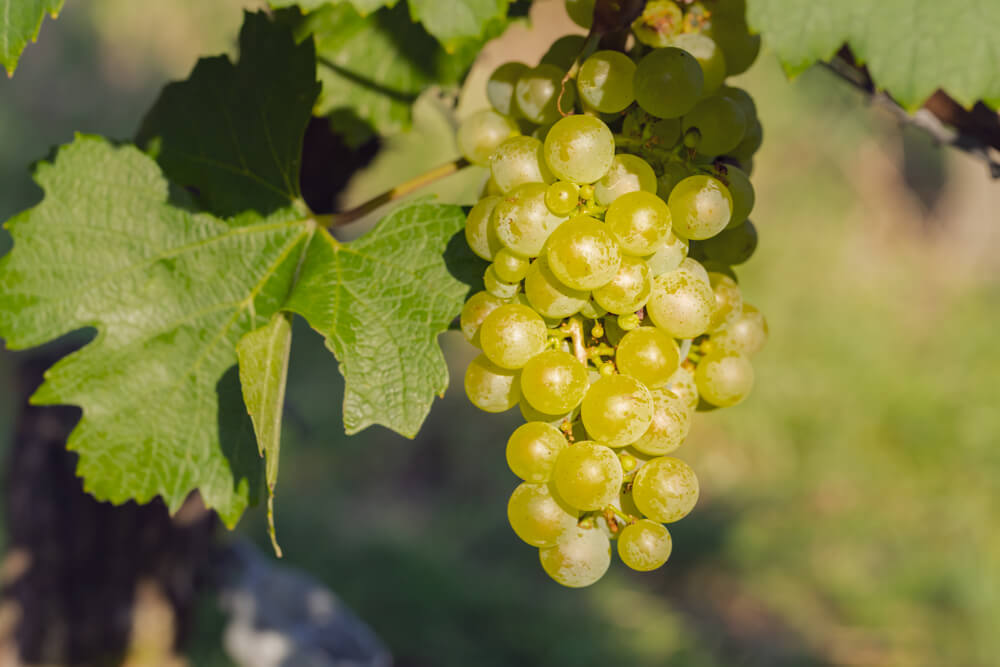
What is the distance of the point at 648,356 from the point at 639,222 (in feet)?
0.30

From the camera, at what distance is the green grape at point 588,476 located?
55cm

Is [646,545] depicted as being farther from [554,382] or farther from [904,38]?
[904,38]

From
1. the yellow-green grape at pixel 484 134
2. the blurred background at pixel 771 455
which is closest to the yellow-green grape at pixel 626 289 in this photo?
the yellow-green grape at pixel 484 134

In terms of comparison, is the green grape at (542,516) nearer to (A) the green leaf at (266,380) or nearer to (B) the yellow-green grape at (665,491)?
(B) the yellow-green grape at (665,491)

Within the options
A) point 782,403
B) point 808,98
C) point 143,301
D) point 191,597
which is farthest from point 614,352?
point 808,98

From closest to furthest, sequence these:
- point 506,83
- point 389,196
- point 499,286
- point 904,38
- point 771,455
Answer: point 904,38 → point 499,286 → point 506,83 → point 389,196 → point 771,455

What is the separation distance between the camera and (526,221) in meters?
0.57

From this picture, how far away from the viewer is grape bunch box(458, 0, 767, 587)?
1.82 feet

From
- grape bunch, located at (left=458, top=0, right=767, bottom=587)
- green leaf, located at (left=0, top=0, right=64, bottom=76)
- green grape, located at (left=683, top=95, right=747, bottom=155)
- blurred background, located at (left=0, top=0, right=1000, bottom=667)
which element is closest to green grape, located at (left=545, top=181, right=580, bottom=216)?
grape bunch, located at (left=458, top=0, right=767, bottom=587)

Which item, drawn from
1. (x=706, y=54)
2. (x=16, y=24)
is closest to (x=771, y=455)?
(x=706, y=54)

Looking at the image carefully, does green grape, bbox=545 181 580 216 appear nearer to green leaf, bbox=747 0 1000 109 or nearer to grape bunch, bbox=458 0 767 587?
grape bunch, bbox=458 0 767 587

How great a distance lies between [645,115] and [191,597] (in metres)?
1.87

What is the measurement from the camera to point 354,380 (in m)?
0.67

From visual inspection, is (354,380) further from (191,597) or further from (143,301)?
(191,597)
